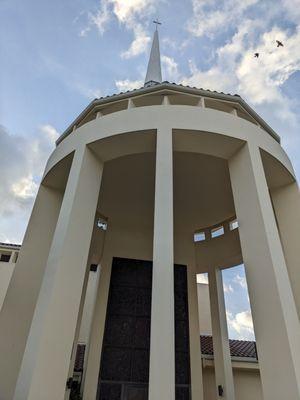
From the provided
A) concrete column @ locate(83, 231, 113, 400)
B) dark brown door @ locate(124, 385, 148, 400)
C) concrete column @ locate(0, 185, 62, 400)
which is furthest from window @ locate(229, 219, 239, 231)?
concrete column @ locate(0, 185, 62, 400)

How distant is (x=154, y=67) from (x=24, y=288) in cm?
1203

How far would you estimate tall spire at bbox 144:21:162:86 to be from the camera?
42.9ft

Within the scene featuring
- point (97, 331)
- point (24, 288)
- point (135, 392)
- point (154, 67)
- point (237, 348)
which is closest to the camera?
point (24, 288)

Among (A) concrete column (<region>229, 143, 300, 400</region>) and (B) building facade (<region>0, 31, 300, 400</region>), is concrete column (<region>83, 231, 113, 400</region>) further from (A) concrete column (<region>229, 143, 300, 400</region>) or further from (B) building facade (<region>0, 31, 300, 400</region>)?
(A) concrete column (<region>229, 143, 300, 400</region>)

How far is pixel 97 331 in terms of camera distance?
8977mm

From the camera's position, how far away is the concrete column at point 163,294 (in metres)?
3.90

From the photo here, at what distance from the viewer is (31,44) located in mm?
8719

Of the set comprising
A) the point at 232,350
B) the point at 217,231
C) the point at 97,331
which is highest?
the point at 217,231

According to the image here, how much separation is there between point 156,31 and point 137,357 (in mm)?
17647

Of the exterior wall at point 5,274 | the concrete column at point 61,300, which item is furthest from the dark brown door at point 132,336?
the exterior wall at point 5,274

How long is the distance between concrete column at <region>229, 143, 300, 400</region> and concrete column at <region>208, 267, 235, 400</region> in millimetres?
5413

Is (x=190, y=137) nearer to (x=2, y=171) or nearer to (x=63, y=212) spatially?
(x=63, y=212)

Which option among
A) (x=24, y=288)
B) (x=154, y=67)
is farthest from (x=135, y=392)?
(x=154, y=67)

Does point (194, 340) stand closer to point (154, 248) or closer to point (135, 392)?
point (135, 392)
